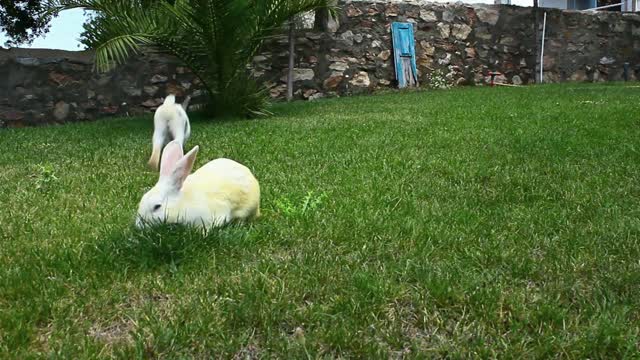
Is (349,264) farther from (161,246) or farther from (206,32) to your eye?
(206,32)

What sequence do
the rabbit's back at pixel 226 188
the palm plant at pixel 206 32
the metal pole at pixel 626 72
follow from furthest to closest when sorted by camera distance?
the metal pole at pixel 626 72
the palm plant at pixel 206 32
the rabbit's back at pixel 226 188

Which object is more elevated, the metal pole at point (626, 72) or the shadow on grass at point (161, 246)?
the shadow on grass at point (161, 246)

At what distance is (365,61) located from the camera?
11.2 metres

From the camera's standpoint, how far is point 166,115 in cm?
231

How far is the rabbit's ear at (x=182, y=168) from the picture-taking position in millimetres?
1996

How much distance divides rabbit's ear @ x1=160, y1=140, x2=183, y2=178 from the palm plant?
185 inches

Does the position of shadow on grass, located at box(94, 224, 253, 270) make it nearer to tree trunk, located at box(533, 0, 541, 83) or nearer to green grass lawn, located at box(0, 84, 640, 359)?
green grass lawn, located at box(0, 84, 640, 359)

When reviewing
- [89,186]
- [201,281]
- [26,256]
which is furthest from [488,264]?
[89,186]

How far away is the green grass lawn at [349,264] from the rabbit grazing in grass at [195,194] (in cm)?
7

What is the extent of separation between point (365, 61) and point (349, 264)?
31.6 ft

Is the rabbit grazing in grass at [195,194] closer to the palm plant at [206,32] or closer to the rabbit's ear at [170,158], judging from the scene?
the rabbit's ear at [170,158]

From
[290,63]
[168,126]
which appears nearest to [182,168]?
[168,126]

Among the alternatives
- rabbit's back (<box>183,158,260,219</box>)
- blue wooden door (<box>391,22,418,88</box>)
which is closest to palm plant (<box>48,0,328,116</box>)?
blue wooden door (<box>391,22,418,88</box>)

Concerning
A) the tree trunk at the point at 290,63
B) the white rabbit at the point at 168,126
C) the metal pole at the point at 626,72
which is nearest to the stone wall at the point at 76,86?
the tree trunk at the point at 290,63
